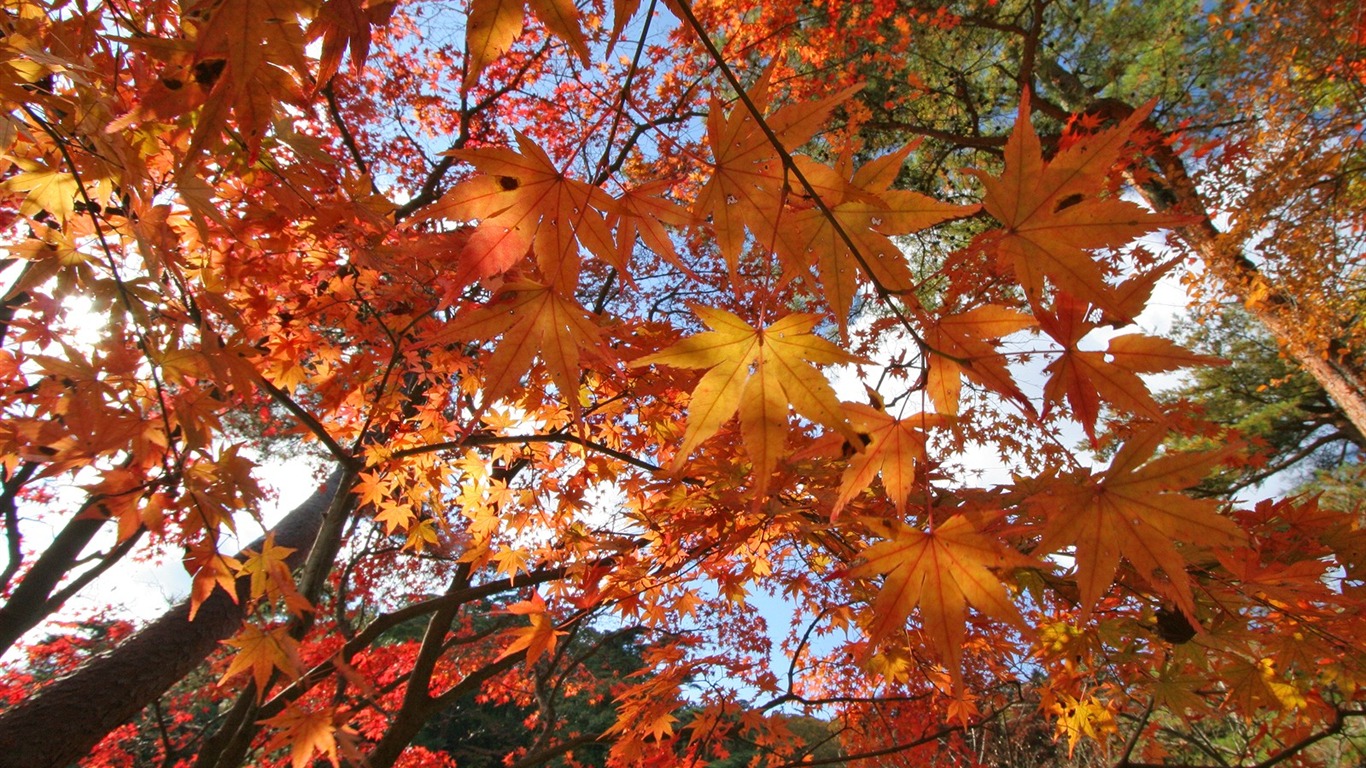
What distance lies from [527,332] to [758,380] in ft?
1.11

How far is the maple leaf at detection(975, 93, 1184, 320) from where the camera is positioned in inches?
29.3

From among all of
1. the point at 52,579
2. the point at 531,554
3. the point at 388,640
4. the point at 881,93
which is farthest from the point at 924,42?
the point at 388,640

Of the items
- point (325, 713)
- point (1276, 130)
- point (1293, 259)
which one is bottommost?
point (325, 713)

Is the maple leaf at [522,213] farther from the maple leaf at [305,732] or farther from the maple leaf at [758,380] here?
the maple leaf at [305,732]

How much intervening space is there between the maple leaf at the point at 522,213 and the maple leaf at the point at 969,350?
0.53 m

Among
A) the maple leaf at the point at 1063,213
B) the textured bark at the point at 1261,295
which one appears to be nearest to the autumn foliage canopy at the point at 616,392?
the maple leaf at the point at 1063,213

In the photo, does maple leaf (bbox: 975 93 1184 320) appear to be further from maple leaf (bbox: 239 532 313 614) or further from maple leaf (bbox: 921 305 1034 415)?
maple leaf (bbox: 239 532 313 614)

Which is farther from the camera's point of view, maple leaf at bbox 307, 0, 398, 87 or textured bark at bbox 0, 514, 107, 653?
textured bark at bbox 0, 514, 107, 653

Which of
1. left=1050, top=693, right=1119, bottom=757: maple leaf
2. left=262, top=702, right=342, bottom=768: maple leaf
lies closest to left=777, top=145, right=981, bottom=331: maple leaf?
left=262, top=702, right=342, bottom=768: maple leaf

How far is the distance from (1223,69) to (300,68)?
29.3 feet

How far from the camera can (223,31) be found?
0.61 meters

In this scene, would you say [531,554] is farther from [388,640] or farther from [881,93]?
[388,640]

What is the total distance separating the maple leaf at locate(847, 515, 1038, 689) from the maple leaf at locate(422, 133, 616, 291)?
635 mm

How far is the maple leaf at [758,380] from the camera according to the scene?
75cm
